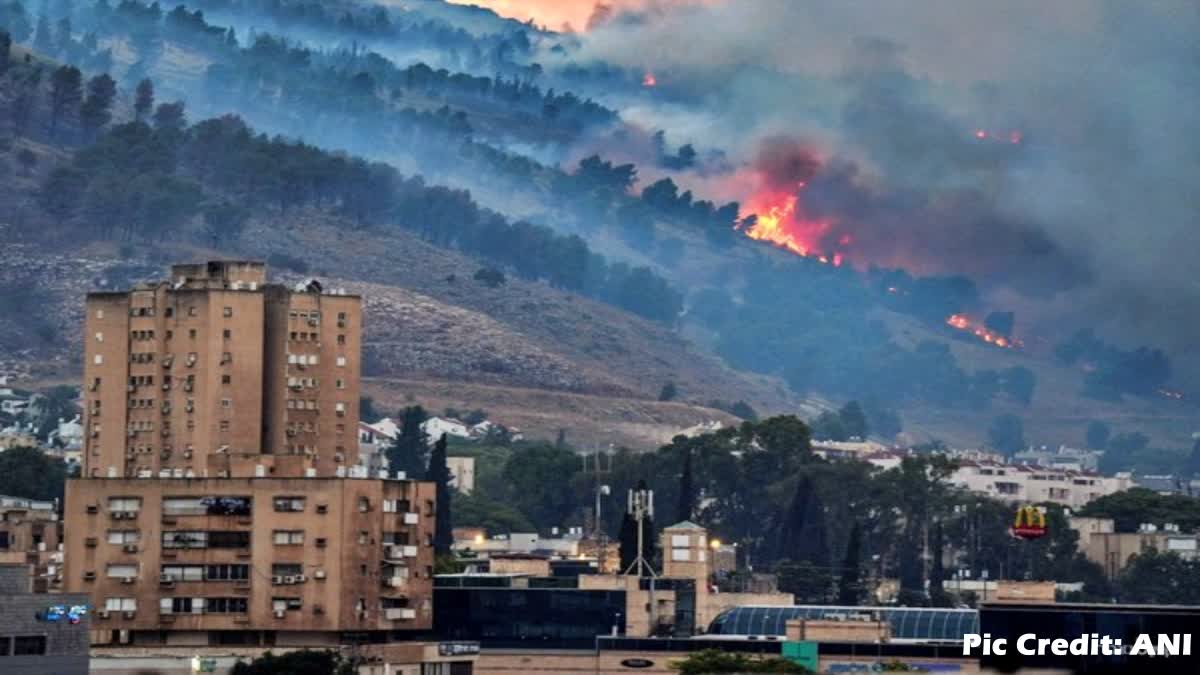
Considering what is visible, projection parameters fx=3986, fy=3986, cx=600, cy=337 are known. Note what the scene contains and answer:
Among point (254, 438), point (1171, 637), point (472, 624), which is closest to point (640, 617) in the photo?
point (472, 624)

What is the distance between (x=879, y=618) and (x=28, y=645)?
2101 inches

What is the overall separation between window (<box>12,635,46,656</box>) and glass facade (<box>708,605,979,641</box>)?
50.1 meters

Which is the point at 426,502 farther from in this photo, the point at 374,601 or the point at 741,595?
the point at 741,595

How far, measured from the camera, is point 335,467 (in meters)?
195

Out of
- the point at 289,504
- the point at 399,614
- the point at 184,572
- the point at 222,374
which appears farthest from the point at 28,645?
the point at 222,374

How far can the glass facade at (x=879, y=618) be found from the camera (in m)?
176

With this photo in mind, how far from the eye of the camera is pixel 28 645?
134 m

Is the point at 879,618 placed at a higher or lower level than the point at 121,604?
higher

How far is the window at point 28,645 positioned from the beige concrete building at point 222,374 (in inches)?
2218

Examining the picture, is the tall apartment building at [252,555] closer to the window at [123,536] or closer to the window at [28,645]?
the window at [123,536]

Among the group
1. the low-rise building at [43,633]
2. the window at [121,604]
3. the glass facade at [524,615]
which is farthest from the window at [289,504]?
the low-rise building at [43,633]

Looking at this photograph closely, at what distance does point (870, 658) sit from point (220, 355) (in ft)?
142

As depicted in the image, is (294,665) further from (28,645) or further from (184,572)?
(28,645)

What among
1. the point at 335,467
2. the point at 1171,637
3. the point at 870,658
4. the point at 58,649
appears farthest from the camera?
the point at 335,467
